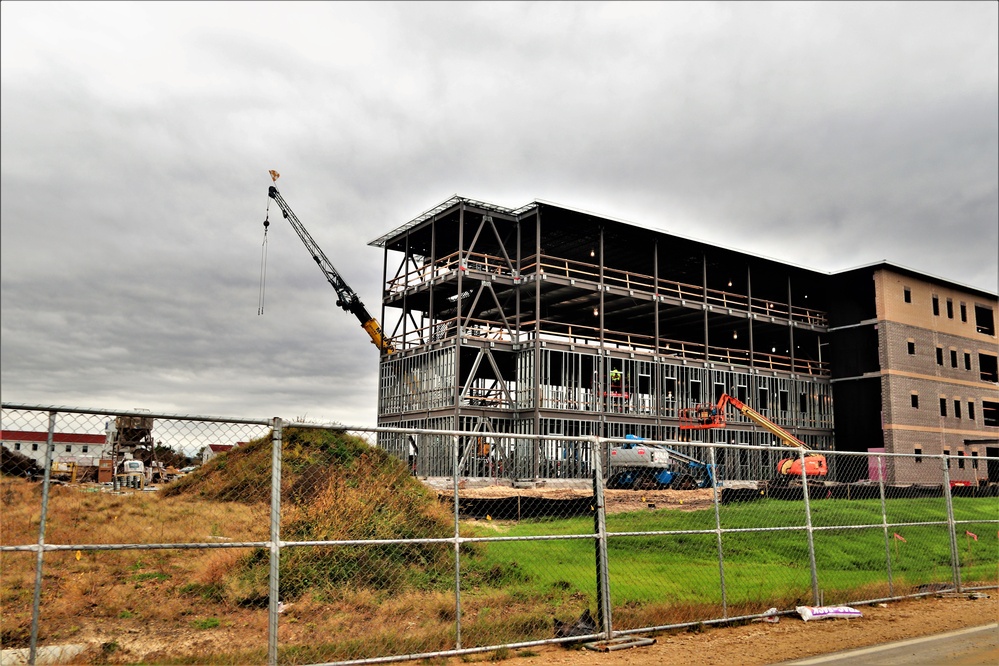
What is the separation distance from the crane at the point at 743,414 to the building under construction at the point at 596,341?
2.16 ft

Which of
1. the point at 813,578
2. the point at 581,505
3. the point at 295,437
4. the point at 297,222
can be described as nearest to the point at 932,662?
the point at 813,578

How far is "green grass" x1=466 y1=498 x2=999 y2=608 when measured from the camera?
1252 cm

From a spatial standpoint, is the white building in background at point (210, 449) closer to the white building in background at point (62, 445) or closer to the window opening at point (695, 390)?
the white building in background at point (62, 445)

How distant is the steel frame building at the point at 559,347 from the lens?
1426 inches

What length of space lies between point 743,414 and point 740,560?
26.8 metres

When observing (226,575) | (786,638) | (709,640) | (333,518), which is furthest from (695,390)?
(709,640)

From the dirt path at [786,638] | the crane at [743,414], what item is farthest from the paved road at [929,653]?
the crane at [743,414]

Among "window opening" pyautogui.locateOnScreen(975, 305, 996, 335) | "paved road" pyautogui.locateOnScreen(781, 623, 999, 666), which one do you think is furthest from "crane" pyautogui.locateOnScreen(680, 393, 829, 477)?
"paved road" pyautogui.locateOnScreen(781, 623, 999, 666)

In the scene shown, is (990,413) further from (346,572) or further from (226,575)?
(226,575)

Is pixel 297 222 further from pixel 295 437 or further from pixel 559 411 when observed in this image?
pixel 295 437

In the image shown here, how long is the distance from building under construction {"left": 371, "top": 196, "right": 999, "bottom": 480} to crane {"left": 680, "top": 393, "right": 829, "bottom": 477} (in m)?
0.66

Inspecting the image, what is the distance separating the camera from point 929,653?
9.04 meters

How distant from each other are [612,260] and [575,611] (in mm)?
37656

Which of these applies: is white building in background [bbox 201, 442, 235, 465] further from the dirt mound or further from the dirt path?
the dirt path
